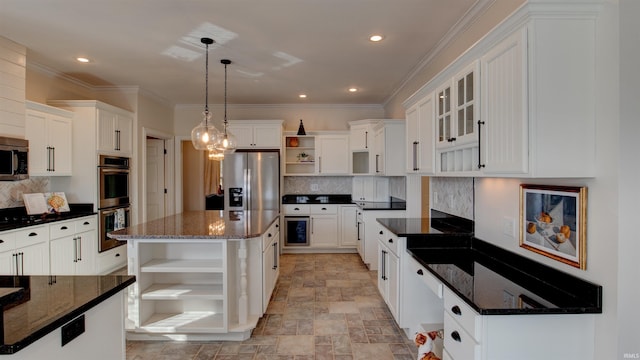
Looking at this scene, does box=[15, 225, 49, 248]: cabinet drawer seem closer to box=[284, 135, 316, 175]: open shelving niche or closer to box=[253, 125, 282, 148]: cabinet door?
box=[253, 125, 282, 148]: cabinet door

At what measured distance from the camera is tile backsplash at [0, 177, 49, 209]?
361 cm

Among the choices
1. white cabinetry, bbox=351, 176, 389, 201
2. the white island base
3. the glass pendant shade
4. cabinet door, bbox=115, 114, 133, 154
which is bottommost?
the white island base

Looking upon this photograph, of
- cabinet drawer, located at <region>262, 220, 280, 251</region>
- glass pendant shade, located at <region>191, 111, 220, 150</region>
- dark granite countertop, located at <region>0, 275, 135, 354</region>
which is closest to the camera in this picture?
dark granite countertop, located at <region>0, 275, 135, 354</region>

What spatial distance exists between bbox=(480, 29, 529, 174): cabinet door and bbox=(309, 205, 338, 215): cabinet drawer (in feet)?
13.0

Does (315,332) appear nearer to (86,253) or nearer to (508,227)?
(508,227)

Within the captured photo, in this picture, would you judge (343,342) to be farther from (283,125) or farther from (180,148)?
(180,148)

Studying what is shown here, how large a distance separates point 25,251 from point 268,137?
3.57 metres

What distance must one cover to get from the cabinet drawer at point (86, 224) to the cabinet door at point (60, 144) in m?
0.64

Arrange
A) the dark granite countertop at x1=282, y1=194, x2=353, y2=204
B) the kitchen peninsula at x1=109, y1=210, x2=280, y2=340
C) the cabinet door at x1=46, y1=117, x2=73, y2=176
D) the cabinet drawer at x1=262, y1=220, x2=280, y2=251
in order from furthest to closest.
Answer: the dark granite countertop at x1=282, y1=194, x2=353, y2=204, the cabinet door at x1=46, y1=117, x2=73, y2=176, the cabinet drawer at x1=262, y1=220, x2=280, y2=251, the kitchen peninsula at x1=109, y1=210, x2=280, y2=340

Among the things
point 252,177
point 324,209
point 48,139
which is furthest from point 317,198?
point 48,139

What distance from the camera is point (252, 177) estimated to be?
5582 millimetres

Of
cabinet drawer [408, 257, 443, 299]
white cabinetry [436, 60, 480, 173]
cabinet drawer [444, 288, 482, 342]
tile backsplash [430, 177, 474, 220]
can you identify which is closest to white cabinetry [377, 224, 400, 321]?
cabinet drawer [408, 257, 443, 299]

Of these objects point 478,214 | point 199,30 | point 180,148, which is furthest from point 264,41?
point 180,148

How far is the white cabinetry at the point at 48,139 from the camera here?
3.64 metres
